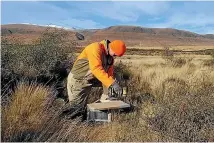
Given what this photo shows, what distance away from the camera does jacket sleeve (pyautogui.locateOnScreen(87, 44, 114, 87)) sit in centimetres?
686

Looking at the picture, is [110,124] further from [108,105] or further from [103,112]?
[108,105]

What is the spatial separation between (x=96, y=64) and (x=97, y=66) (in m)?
0.05

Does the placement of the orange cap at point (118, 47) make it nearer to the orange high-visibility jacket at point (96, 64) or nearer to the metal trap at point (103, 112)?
the orange high-visibility jacket at point (96, 64)

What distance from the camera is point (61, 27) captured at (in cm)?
1290

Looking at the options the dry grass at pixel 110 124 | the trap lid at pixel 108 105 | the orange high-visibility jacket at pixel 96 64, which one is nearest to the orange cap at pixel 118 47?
the orange high-visibility jacket at pixel 96 64

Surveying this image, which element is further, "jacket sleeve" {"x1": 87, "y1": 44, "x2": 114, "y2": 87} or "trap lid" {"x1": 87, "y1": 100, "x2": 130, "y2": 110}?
"trap lid" {"x1": 87, "y1": 100, "x2": 130, "y2": 110}

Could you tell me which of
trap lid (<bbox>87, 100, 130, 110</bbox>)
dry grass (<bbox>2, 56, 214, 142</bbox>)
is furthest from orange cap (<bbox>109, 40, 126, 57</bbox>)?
dry grass (<bbox>2, 56, 214, 142</bbox>)

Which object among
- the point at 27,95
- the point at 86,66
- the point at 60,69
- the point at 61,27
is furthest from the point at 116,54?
the point at 61,27

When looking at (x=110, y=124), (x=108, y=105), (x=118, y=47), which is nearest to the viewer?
(x=110, y=124)

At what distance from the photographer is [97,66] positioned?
6992mm

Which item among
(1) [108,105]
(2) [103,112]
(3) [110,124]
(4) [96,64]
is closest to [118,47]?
(4) [96,64]

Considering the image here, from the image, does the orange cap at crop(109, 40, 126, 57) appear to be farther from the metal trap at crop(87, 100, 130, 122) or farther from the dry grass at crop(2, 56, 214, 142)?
the dry grass at crop(2, 56, 214, 142)

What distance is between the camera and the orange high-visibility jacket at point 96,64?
6914mm

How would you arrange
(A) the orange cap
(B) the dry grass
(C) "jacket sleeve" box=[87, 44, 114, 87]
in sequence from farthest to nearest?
(A) the orange cap < (C) "jacket sleeve" box=[87, 44, 114, 87] < (B) the dry grass
